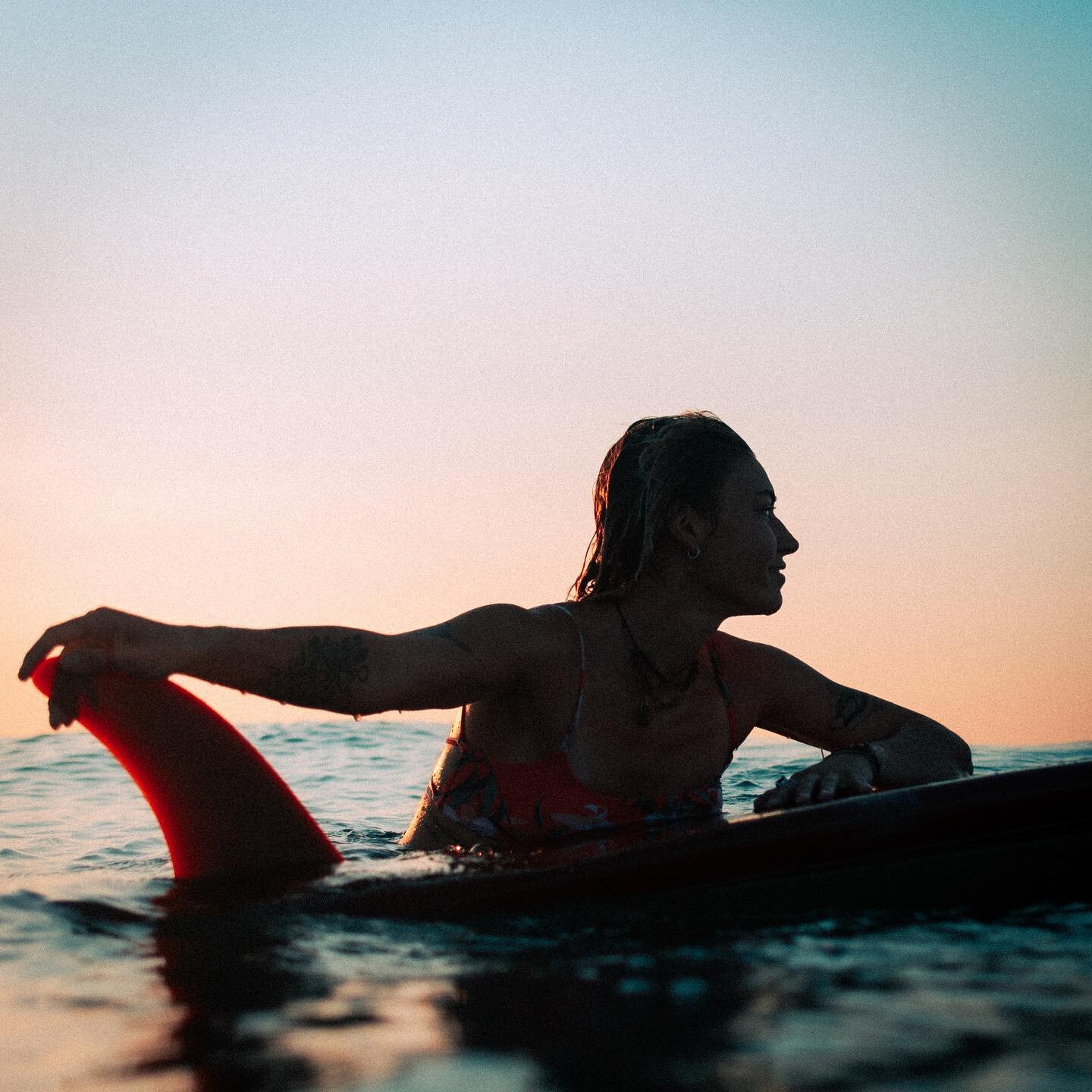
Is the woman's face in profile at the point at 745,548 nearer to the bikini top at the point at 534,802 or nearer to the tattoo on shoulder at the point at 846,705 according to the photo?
the bikini top at the point at 534,802

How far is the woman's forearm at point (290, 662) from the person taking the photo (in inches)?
85.5

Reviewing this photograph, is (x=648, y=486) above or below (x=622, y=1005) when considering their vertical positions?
above

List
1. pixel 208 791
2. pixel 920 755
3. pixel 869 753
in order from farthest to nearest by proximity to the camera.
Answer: pixel 920 755 < pixel 869 753 < pixel 208 791

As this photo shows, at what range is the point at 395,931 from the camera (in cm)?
210

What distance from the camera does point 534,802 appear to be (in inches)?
109

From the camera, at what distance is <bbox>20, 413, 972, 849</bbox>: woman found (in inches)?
108

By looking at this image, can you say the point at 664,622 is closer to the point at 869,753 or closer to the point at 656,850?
the point at 869,753

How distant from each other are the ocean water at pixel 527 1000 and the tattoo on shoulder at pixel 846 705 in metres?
1.15

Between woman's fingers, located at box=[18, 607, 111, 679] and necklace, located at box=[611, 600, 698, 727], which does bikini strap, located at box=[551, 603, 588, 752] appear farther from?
woman's fingers, located at box=[18, 607, 111, 679]

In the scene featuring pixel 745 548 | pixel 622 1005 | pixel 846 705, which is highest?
pixel 745 548

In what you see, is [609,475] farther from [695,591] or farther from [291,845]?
[291,845]

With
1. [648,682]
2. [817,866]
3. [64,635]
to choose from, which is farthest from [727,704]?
[64,635]

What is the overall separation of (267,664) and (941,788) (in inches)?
56.2

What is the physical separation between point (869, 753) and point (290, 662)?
165cm
